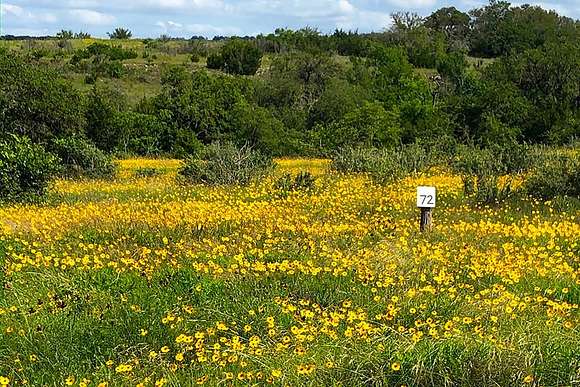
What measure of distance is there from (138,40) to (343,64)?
3348 cm

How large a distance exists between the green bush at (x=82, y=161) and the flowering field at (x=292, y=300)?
389 inches

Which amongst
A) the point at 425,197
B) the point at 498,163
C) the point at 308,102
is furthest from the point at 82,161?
the point at 308,102

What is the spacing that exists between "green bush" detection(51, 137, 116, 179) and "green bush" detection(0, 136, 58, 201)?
5375 millimetres

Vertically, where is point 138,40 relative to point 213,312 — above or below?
above

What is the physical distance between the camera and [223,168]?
15859 mm

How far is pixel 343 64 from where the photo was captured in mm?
65250

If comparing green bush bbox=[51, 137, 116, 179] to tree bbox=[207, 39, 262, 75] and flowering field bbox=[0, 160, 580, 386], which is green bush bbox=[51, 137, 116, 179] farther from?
tree bbox=[207, 39, 262, 75]

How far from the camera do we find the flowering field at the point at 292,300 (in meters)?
4.18

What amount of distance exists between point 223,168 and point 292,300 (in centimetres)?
1028

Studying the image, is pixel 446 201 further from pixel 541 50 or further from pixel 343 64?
pixel 343 64

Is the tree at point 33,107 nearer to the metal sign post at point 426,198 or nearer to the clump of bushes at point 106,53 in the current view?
the metal sign post at point 426,198

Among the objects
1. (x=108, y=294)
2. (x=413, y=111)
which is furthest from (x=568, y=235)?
(x=413, y=111)

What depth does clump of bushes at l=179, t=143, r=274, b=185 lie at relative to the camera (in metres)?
15.7

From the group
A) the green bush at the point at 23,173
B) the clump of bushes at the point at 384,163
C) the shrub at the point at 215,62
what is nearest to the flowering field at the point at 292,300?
the green bush at the point at 23,173
